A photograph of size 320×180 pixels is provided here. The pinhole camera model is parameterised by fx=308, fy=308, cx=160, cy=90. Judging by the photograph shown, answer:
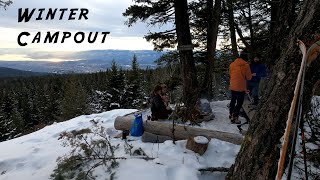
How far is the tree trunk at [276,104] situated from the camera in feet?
10.9

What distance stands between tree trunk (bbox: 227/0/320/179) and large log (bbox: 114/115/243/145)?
10.0 ft

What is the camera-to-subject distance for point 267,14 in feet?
45.7

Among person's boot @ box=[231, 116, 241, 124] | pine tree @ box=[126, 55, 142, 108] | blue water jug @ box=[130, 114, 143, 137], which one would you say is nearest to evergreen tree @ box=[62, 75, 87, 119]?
pine tree @ box=[126, 55, 142, 108]

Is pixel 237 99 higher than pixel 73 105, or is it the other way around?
pixel 237 99

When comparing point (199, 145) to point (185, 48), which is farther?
point (185, 48)

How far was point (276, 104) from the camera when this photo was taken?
3.55 m

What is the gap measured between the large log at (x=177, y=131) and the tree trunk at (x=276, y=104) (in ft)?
10.0

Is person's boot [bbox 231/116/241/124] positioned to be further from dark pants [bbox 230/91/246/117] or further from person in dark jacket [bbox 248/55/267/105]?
person in dark jacket [bbox 248/55/267/105]

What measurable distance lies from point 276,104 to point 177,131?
172 inches

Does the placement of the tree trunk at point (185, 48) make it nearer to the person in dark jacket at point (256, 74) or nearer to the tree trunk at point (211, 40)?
the tree trunk at point (211, 40)

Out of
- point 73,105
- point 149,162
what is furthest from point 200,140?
point 73,105

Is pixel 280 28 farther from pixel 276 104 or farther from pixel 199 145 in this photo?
pixel 276 104

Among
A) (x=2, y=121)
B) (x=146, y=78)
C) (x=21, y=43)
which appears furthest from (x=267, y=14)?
(x=146, y=78)

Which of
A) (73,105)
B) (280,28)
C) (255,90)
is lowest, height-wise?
(73,105)
